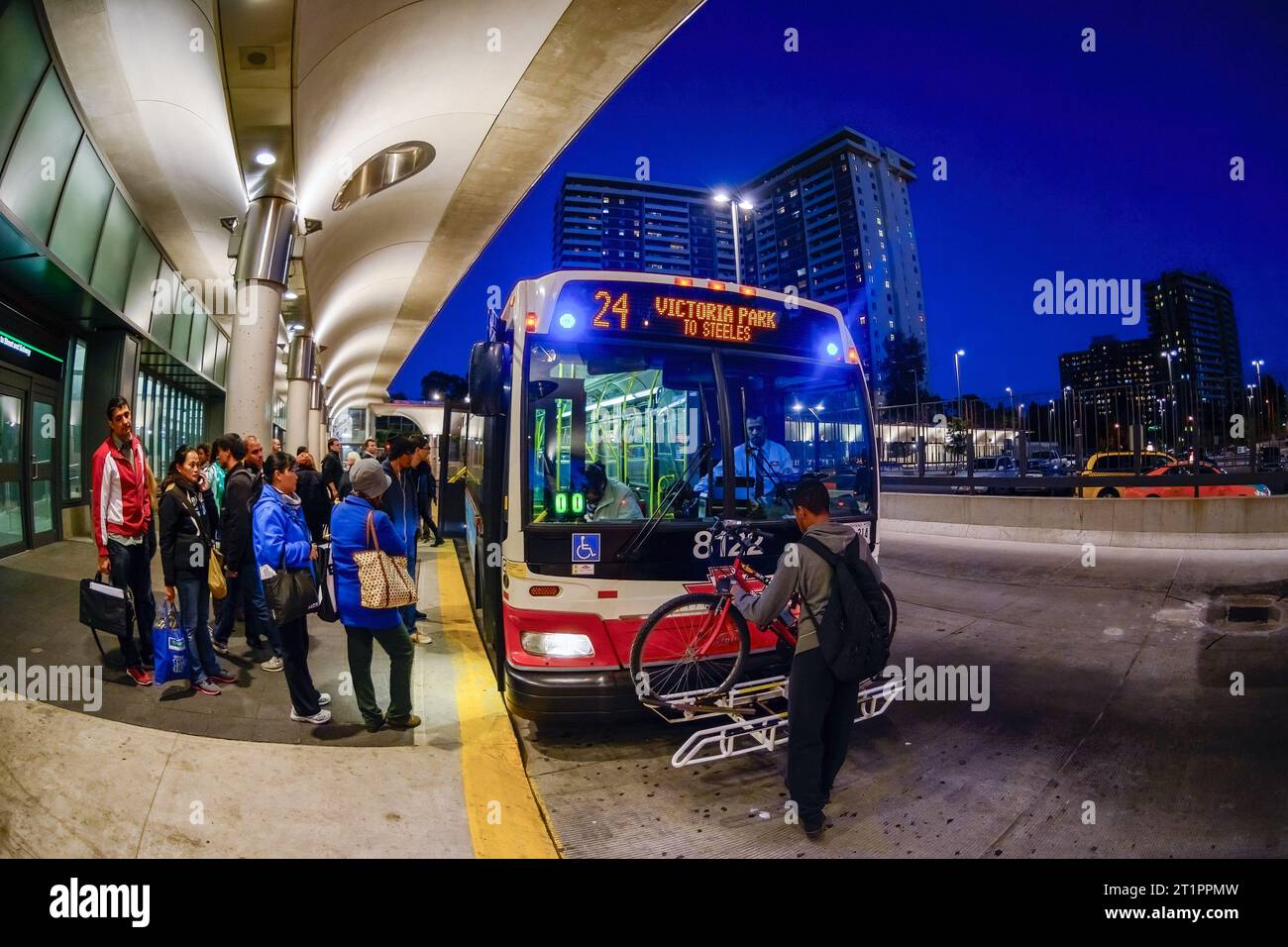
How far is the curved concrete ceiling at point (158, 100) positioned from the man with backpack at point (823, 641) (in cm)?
916

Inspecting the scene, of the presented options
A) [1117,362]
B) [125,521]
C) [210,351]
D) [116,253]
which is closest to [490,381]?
[125,521]

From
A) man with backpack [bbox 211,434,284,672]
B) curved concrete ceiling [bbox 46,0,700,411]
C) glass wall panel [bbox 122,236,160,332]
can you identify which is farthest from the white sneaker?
glass wall panel [bbox 122,236,160,332]

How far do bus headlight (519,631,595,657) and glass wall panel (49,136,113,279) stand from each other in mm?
8824

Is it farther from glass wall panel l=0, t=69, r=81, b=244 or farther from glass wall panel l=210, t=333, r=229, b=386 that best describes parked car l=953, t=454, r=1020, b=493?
glass wall panel l=210, t=333, r=229, b=386

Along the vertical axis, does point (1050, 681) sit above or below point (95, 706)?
below

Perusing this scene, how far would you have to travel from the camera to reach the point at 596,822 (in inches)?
130

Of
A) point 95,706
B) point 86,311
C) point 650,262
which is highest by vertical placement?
point 650,262

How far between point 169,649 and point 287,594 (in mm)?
1188

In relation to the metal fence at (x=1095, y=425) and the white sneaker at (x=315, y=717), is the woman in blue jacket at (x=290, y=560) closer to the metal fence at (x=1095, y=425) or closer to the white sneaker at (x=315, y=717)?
the white sneaker at (x=315, y=717)

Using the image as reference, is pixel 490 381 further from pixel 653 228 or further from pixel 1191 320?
Answer: pixel 1191 320

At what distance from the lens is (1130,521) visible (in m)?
11.7

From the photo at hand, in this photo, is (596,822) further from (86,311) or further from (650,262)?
(650,262)
